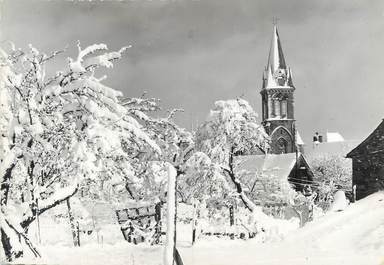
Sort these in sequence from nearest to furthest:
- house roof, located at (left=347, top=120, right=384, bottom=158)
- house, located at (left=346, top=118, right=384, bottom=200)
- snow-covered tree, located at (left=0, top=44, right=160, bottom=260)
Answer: snow-covered tree, located at (left=0, top=44, right=160, bottom=260)
house roof, located at (left=347, top=120, right=384, bottom=158)
house, located at (left=346, top=118, right=384, bottom=200)

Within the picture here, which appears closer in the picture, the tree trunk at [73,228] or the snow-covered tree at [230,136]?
the tree trunk at [73,228]

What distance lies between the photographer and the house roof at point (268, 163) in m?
18.5

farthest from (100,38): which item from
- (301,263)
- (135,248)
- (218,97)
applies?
(301,263)

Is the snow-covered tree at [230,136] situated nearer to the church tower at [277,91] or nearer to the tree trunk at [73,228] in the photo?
the church tower at [277,91]

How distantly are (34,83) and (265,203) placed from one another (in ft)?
45.9

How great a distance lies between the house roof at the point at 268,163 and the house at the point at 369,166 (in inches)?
190

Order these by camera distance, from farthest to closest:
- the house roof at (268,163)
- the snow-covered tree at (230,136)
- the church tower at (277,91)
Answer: the house roof at (268,163), the snow-covered tree at (230,136), the church tower at (277,91)

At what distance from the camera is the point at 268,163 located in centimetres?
2127

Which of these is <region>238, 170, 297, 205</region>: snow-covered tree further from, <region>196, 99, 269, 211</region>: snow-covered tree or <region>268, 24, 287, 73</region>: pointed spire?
<region>268, 24, 287, 73</region>: pointed spire

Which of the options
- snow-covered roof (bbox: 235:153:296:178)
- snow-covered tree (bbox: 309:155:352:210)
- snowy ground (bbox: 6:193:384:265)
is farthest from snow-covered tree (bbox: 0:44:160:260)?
snow-covered tree (bbox: 309:155:352:210)

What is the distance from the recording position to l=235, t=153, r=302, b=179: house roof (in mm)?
18469

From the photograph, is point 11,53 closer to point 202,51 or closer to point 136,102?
point 136,102

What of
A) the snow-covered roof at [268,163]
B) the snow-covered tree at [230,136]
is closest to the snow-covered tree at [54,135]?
the snow-covered tree at [230,136]

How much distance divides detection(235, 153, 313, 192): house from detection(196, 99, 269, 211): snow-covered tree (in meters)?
1.07
